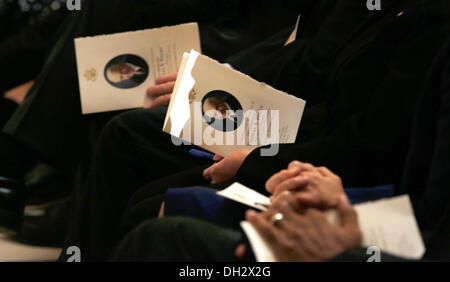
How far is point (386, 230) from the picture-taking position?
2.60ft

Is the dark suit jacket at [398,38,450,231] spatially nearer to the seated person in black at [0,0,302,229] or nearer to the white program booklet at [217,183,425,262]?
the white program booklet at [217,183,425,262]

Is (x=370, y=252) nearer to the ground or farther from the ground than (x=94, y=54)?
nearer to the ground

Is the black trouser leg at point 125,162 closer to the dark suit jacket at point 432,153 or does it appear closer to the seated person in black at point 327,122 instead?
the seated person in black at point 327,122

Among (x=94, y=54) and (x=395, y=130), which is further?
(x=94, y=54)

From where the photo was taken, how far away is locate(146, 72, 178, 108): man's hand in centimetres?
131

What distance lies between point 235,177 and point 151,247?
306 millimetres

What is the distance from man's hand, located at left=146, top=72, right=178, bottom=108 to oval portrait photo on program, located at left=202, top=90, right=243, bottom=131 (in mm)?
241

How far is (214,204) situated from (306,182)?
0.16 m

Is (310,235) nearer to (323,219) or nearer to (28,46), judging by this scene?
(323,219)

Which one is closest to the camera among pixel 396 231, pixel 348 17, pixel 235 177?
pixel 396 231

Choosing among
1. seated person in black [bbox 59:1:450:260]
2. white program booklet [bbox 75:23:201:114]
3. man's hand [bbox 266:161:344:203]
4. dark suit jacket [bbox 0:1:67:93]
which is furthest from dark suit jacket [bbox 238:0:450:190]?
dark suit jacket [bbox 0:1:67:93]
